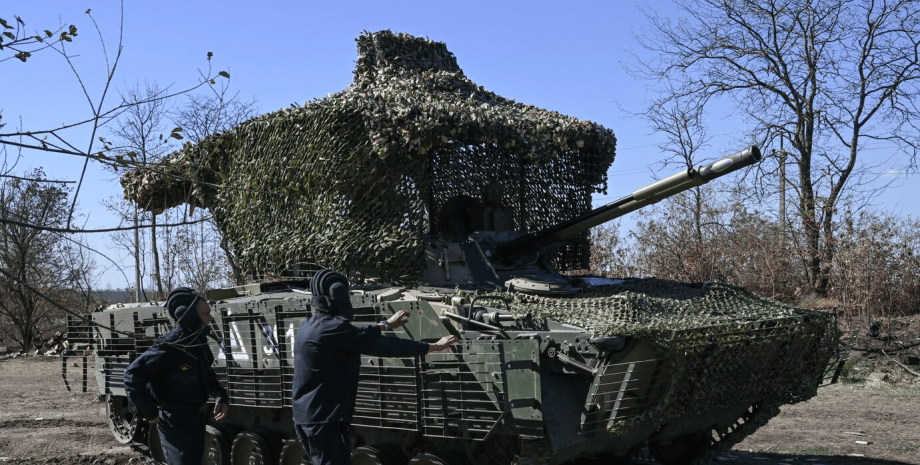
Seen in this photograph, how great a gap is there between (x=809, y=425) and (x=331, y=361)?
7391mm

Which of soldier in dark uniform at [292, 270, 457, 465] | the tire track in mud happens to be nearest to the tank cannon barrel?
soldier in dark uniform at [292, 270, 457, 465]

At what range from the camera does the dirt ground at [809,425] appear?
966 centimetres

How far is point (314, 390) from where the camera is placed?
19.7 ft

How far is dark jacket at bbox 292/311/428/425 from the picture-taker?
5984mm

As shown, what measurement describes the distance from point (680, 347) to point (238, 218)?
643 centimetres

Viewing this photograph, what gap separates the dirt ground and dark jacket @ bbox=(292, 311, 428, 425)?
15.7 feet

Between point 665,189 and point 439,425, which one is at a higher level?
point 665,189

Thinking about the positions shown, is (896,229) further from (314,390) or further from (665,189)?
(314,390)

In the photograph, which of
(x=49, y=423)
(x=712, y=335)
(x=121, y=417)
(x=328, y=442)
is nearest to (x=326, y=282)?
(x=328, y=442)

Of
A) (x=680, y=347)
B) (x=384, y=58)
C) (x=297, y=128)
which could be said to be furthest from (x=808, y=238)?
(x=680, y=347)

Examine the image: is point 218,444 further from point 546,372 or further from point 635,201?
point 635,201

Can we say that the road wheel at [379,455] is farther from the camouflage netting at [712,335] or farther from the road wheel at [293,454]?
the camouflage netting at [712,335]

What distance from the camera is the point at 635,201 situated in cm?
885

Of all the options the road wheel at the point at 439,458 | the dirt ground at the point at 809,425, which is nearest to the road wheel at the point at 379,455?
the road wheel at the point at 439,458
